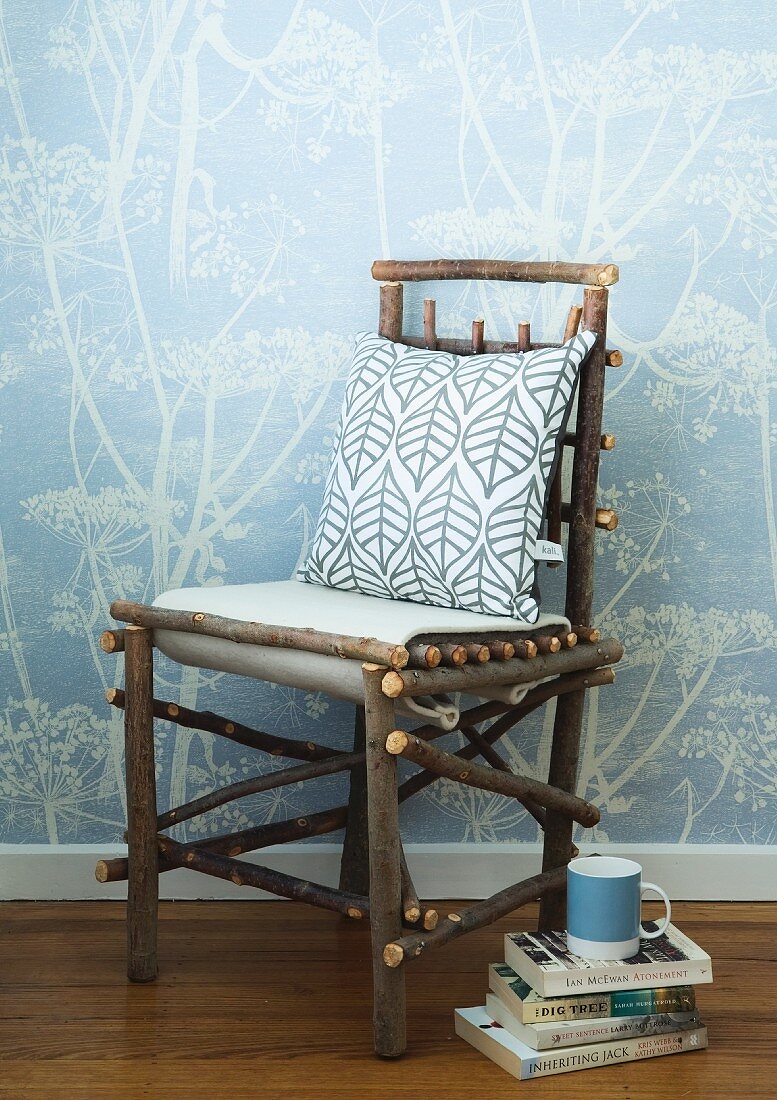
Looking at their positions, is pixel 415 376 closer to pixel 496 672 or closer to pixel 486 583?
pixel 486 583

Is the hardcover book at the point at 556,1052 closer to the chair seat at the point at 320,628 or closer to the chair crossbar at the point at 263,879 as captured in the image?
the chair crossbar at the point at 263,879

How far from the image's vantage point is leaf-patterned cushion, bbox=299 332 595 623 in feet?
4.51

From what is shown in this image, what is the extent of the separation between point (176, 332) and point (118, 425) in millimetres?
164

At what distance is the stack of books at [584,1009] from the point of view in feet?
4.10

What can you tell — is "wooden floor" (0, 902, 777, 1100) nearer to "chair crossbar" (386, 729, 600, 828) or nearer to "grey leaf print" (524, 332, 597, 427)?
"chair crossbar" (386, 729, 600, 828)

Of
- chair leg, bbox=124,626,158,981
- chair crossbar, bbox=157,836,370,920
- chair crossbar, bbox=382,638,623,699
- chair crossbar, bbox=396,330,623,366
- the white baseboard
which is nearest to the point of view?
chair crossbar, bbox=382,638,623,699

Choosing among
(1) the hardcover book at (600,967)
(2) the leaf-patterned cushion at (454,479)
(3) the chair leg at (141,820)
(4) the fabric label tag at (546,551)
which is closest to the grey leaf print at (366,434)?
(2) the leaf-patterned cushion at (454,479)

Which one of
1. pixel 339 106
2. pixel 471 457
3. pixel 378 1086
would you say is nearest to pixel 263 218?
pixel 339 106

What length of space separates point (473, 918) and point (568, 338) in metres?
0.75

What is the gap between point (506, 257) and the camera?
1704 millimetres

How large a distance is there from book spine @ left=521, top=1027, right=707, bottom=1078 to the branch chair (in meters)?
0.15

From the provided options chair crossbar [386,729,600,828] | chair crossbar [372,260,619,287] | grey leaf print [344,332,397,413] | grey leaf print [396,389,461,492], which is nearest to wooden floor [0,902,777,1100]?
chair crossbar [386,729,600,828]

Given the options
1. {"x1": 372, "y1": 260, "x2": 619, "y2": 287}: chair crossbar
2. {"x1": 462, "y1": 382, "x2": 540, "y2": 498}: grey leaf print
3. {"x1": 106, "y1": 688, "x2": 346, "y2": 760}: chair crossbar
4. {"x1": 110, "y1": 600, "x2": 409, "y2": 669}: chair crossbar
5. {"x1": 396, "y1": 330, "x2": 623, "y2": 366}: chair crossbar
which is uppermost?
{"x1": 372, "y1": 260, "x2": 619, "y2": 287}: chair crossbar

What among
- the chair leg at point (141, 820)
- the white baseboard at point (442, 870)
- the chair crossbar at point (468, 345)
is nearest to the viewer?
the chair leg at point (141, 820)
